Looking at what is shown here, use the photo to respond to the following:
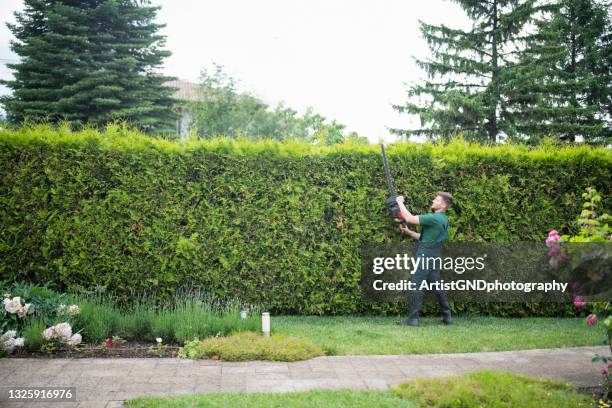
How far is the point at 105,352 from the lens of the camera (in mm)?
5707

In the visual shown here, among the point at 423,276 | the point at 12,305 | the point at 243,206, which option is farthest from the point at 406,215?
the point at 12,305

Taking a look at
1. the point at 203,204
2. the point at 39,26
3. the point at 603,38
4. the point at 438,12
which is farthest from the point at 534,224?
the point at 39,26

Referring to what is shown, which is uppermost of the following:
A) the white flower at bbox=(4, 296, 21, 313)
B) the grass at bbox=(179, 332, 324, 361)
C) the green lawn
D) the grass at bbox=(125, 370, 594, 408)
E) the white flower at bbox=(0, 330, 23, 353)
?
the white flower at bbox=(4, 296, 21, 313)

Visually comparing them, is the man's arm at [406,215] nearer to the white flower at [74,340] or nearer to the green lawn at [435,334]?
the green lawn at [435,334]

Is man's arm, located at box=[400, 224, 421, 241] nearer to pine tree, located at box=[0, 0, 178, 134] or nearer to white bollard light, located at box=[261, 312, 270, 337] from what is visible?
white bollard light, located at box=[261, 312, 270, 337]

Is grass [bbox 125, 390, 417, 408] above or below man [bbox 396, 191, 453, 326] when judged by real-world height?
below

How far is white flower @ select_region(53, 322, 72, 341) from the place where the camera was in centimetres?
560

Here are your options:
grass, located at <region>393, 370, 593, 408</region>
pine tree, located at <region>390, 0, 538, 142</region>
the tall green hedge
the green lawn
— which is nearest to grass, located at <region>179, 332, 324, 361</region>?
the green lawn

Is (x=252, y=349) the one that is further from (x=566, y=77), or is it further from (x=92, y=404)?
(x=566, y=77)

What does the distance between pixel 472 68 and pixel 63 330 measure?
18.7 m

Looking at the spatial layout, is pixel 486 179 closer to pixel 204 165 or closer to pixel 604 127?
pixel 204 165

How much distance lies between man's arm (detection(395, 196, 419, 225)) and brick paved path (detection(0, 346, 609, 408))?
2072 mm

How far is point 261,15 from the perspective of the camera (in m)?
17.4

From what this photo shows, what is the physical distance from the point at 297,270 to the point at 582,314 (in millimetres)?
4914
